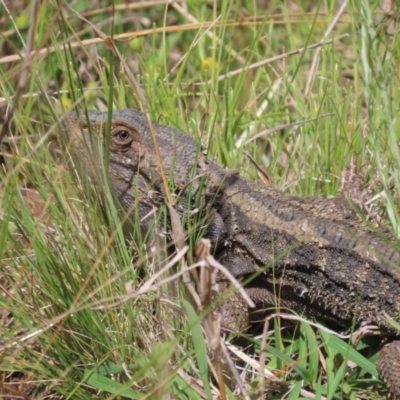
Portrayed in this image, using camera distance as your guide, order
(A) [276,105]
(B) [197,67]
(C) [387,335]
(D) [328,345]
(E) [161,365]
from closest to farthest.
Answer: (E) [161,365]
(D) [328,345]
(C) [387,335]
(A) [276,105]
(B) [197,67]

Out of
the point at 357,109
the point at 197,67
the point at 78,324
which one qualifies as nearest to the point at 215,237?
the point at 78,324

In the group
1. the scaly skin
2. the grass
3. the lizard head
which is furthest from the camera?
the lizard head

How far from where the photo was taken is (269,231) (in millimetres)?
3430

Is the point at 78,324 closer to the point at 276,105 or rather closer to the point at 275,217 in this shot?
the point at 275,217

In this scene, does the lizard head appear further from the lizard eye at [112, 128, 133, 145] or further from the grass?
the grass

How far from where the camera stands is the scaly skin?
3.32m

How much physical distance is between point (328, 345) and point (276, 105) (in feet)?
5.81

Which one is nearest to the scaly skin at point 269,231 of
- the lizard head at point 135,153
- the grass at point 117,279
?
the lizard head at point 135,153

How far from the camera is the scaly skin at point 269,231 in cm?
332

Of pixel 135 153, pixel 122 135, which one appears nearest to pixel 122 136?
pixel 122 135

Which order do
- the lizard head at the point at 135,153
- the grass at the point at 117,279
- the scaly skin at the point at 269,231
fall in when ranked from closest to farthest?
the grass at the point at 117,279, the scaly skin at the point at 269,231, the lizard head at the point at 135,153

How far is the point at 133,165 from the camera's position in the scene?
11.5 ft

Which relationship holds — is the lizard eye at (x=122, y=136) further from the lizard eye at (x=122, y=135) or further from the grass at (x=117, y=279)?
the grass at (x=117, y=279)

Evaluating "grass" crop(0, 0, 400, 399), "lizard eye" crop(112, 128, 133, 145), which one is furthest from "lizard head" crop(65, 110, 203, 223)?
"grass" crop(0, 0, 400, 399)
